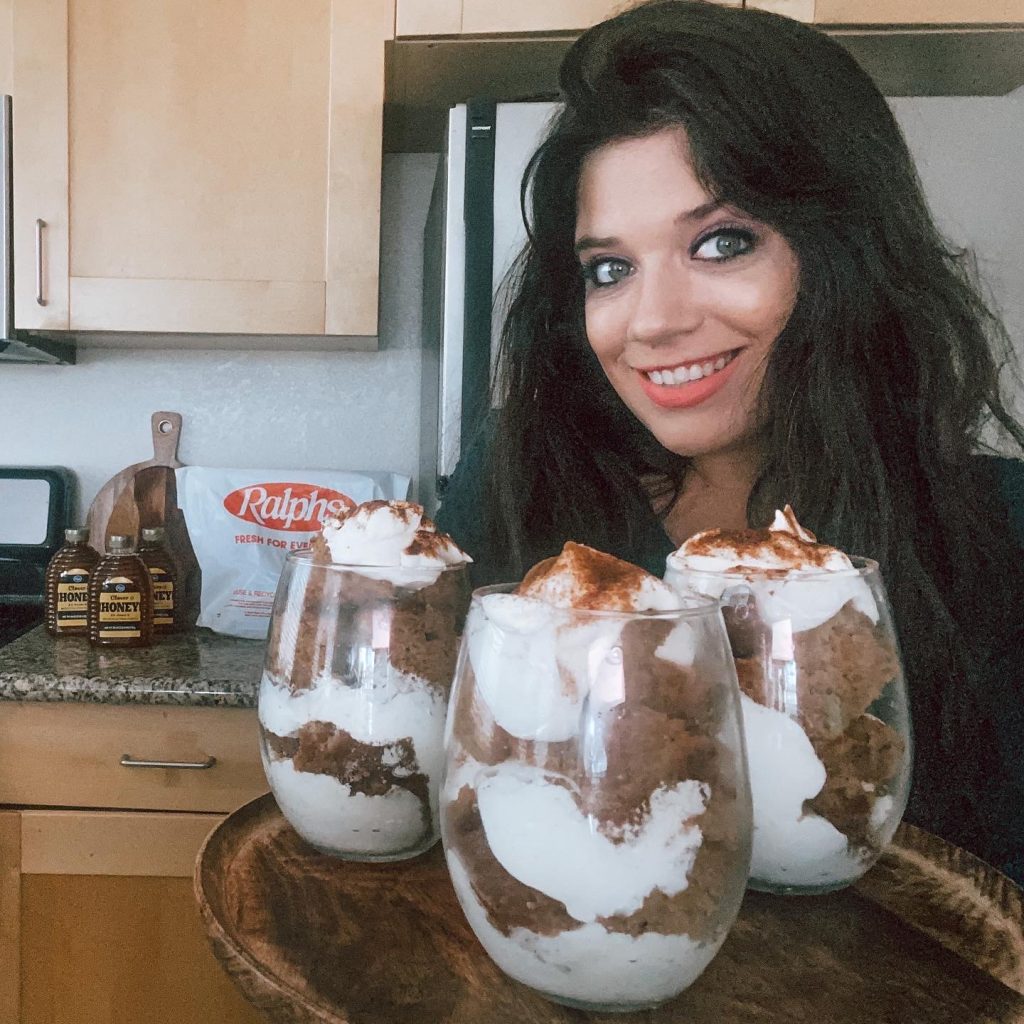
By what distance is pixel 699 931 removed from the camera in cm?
36

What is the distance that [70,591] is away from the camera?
135 cm

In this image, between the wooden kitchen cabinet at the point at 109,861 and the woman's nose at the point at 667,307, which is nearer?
the woman's nose at the point at 667,307

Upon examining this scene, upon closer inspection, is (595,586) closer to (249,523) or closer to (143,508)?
(249,523)

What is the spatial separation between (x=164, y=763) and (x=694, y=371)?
2.81 ft

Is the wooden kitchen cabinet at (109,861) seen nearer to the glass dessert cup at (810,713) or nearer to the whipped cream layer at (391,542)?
the whipped cream layer at (391,542)

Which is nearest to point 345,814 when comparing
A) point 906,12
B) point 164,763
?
point 164,763

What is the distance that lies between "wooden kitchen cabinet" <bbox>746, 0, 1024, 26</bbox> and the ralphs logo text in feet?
3.27

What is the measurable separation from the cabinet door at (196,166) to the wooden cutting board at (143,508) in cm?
36

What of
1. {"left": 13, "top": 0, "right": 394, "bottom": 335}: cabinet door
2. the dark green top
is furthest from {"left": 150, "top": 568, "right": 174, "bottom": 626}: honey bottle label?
the dark green top

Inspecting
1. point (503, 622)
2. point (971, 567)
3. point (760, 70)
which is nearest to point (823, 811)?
point (503, 622)

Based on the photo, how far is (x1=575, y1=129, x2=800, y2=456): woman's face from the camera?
859 mm

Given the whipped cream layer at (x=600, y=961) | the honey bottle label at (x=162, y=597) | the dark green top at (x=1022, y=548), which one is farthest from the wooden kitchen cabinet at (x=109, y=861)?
the whipped cream layer at (x=600, y=961)

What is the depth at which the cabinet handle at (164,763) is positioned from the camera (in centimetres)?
114

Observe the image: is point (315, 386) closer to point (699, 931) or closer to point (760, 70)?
point (760, 70)
